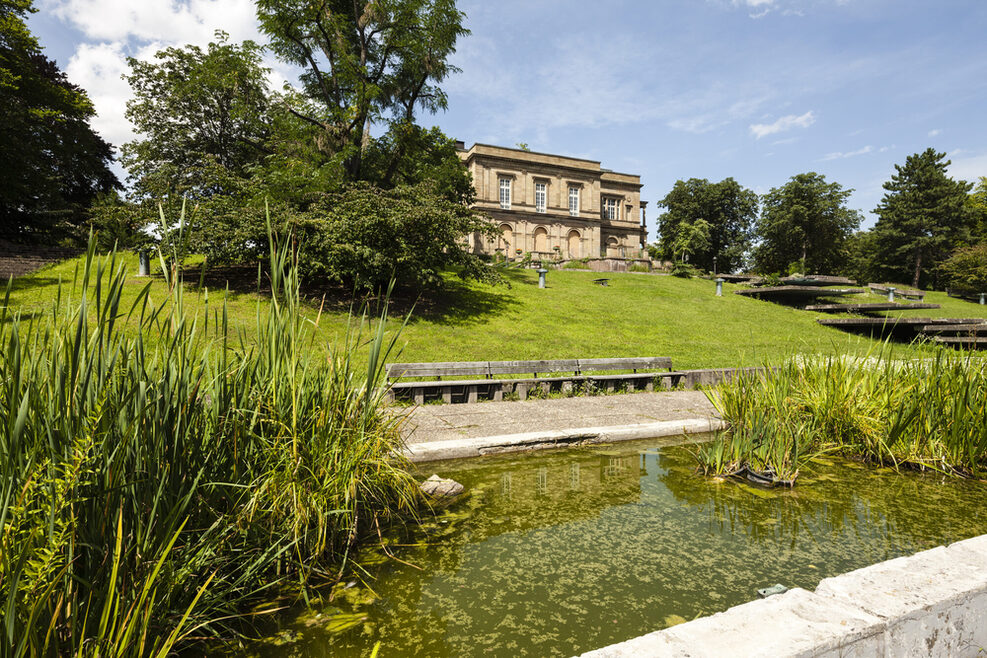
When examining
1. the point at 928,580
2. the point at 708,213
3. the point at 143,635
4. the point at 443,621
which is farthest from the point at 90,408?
the point at 708,213

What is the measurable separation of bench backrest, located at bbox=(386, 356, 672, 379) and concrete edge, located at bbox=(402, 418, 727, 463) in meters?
2.47

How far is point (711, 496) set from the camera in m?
4.29

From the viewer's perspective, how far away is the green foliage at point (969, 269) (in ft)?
115

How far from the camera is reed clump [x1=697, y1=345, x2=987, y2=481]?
4.58m

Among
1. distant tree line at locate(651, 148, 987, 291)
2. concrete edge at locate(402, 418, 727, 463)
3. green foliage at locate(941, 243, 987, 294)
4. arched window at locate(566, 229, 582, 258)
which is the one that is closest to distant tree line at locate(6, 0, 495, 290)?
concrete edge at locate(402, 418, 727, 463)

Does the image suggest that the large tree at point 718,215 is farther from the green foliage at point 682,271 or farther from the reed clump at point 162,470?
the reed clump at point 162,470

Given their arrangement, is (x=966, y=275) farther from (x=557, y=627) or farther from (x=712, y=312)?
(x=557, y=627)

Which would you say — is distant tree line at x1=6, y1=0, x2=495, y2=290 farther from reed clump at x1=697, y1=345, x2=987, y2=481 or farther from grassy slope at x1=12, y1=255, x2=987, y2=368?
reed clump at x1=697, y1=345, x2=987, y2=481

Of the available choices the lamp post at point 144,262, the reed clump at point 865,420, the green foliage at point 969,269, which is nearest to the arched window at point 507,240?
the lamp post at point 144,262

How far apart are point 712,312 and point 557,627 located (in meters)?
21.6

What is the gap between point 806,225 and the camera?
1854 inches

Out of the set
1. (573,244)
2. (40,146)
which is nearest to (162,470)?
(40,146)

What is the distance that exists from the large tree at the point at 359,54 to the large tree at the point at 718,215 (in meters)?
42.1

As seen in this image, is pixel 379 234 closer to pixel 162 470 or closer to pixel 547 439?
pixel 547 439
